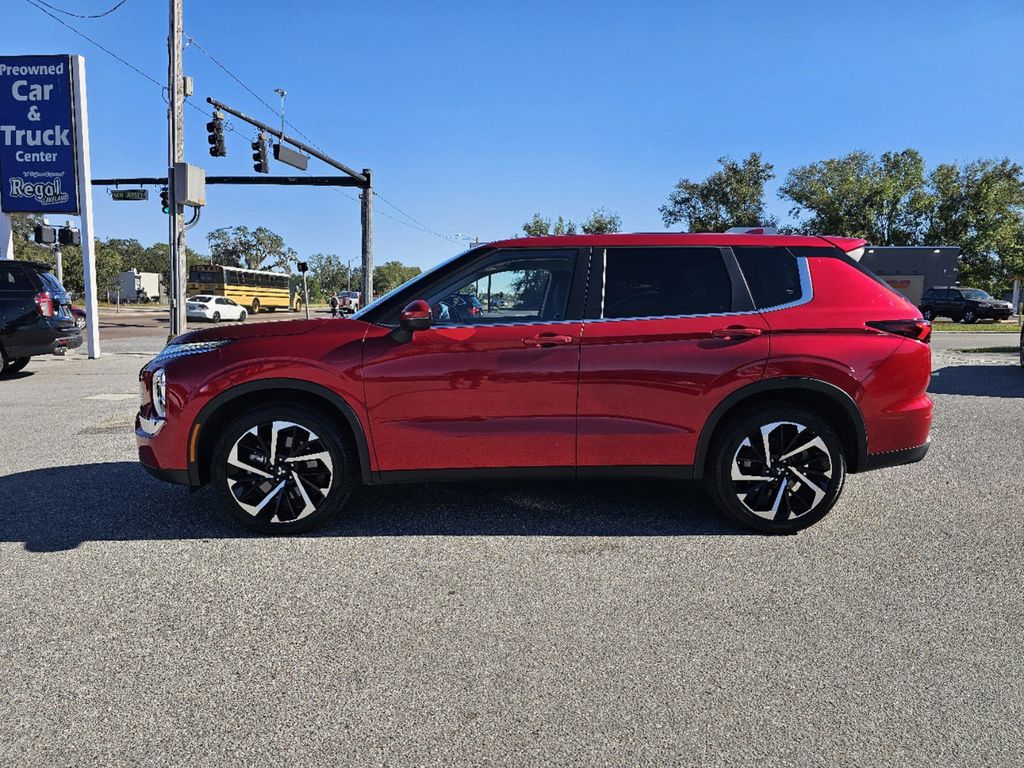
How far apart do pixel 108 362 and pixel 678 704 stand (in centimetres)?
1506

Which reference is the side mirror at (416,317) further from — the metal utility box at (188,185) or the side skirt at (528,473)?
the metal utility box at (188,185)

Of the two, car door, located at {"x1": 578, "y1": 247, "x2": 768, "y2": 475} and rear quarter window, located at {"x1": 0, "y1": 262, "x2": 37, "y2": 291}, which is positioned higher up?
rear quarter window, located at {"x1": 0, "y1": 262, "x2": 37, "y2": 291}

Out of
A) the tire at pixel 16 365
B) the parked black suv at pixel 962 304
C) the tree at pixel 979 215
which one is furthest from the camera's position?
the tree at pixel 979 215

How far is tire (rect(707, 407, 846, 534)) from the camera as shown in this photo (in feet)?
13.2

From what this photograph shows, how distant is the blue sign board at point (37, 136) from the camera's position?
14312mm

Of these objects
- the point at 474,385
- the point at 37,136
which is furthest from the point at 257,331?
the point at 37,136

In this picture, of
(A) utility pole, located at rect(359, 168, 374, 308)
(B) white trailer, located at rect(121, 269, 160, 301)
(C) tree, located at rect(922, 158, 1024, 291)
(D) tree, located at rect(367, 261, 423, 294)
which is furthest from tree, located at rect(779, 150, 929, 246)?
(D) tree, located at rect(367, 261, 423, 294)

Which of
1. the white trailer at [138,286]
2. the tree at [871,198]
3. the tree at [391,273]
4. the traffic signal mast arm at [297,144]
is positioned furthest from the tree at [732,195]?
the tree at [391,273]

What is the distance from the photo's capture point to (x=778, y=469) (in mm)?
4062

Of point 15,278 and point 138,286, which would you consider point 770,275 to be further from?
point 138,286

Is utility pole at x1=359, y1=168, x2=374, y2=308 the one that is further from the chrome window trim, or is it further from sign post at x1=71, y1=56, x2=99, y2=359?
the chrome window trim

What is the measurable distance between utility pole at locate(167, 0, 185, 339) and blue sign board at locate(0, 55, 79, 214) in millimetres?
1998

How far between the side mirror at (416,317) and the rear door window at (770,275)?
185cm

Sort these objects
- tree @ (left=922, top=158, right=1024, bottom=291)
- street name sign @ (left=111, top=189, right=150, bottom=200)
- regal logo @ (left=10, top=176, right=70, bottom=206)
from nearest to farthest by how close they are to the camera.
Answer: regal logo @ (left=10, top=176, right=70, bottom=206), street name sign @ (left=111, top=189, right=150, bottom=200), tree @ (left=922, top=158, right=1024, bottom=291)
